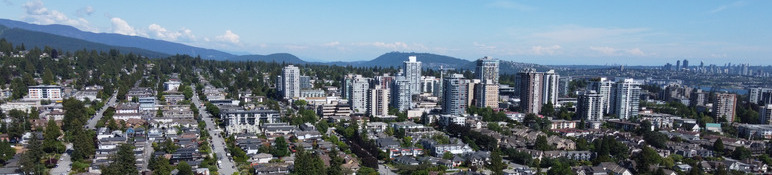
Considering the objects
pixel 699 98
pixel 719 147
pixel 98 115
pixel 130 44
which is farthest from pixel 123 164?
pixel 130 44

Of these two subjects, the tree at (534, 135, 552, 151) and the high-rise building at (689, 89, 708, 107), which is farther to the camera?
the high-rise building at (689, 89, 708, 107)

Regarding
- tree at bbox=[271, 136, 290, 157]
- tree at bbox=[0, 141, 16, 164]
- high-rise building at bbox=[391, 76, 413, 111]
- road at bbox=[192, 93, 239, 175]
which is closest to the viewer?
tree at bbox=[0, 141, 16, 164]

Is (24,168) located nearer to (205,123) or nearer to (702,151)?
(205,123)

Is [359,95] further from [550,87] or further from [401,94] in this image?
[550,87]

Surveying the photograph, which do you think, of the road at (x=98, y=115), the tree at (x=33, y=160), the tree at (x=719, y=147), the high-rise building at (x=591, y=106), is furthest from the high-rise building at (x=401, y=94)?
the tree at (x=33, y=160)

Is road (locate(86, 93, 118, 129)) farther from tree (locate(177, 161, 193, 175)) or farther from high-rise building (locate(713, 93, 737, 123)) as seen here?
high-rise building (locate(713, 93, 737, 123))

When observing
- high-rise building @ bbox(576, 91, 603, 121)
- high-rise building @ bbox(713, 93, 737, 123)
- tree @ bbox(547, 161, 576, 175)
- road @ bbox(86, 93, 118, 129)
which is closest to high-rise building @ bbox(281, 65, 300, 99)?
road @ bbox(86, 93, 118, 129)
